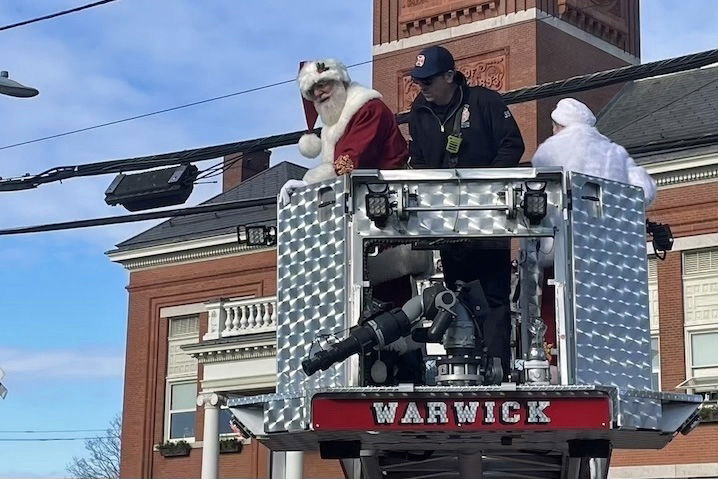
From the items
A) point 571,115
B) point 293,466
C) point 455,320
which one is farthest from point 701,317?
point 455,320

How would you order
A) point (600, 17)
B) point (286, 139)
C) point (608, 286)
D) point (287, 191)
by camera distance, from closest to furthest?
point (608, 286) < point (287, 191) < point (286, 139) < point (600, 17)

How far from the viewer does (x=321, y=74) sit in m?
7.64

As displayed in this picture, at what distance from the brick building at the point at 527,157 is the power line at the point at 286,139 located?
5.95 m

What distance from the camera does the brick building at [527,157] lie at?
24.9m

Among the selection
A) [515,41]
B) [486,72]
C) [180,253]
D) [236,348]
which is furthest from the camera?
[180,253]

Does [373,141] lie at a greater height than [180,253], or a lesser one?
lesser

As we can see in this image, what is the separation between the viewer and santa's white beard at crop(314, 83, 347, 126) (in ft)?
25.1

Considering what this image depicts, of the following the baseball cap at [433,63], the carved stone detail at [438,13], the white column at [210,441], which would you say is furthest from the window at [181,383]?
the baseball cap at [433,63]

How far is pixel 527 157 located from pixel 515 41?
267cm

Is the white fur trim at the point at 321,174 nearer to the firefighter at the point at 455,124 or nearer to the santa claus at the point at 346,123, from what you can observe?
the santa claus at the point at 346,123

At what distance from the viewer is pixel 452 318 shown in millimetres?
6633

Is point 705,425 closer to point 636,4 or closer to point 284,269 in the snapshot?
point 636,4

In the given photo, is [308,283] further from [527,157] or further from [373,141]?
[527,157]

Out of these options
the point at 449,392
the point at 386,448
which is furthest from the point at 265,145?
the point at 449,392
